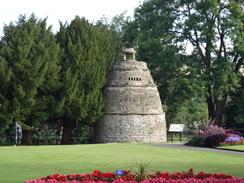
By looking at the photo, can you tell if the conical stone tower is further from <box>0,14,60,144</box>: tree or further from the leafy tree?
the leafy tree

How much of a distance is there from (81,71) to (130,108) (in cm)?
565

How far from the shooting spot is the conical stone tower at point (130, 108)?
42.0 meters

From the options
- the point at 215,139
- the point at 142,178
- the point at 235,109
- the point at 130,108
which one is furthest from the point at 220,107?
the point at 142,178

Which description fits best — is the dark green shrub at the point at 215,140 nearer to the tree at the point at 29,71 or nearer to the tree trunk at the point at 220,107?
the tree at the point at 29,71

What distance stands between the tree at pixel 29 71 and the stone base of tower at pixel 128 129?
5.63 meters

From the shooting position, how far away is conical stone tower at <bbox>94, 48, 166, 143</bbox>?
1652 inches

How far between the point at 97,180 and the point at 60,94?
2917 centimetres

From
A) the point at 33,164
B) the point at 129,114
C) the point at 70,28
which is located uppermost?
the point at 70,28

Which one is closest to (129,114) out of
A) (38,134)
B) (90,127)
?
(90,127)

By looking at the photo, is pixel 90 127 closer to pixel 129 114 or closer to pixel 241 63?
pixel 129 114

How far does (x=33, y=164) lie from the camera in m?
18.0

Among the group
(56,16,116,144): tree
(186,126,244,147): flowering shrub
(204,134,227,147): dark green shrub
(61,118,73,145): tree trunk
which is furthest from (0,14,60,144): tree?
(204,134,227,147): dark green shrub

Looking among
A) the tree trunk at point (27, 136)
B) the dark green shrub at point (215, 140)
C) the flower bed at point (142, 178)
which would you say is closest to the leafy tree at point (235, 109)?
the dark green shrub at point (215, 140)

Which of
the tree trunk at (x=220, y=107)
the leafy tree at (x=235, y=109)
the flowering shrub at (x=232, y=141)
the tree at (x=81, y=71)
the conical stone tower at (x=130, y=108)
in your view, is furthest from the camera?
the tree trunk at (x=220, y=107)
